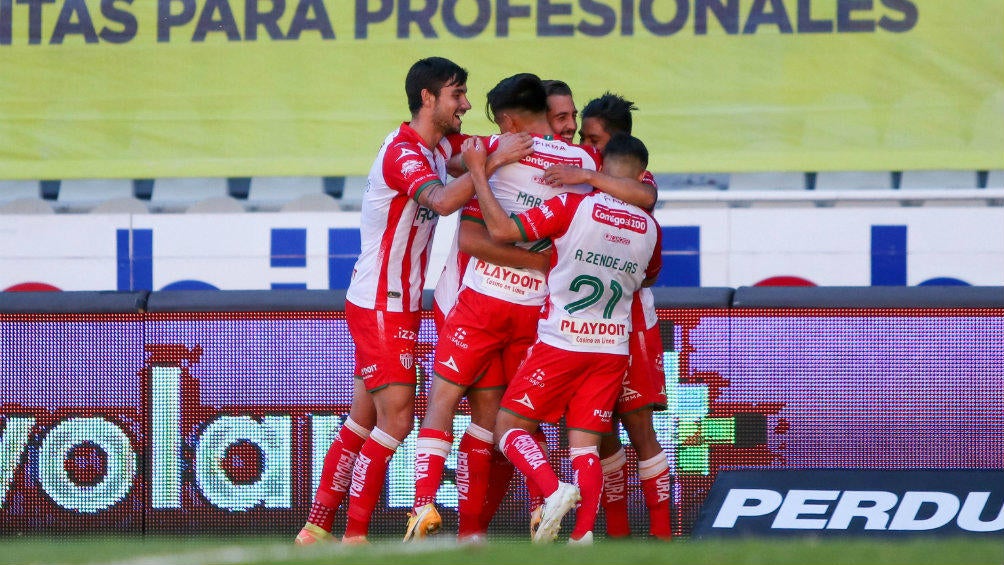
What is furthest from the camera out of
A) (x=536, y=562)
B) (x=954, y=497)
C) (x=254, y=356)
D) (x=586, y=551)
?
(x=254, y=356)

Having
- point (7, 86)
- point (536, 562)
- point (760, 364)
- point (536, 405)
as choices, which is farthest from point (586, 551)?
point (7, 86)

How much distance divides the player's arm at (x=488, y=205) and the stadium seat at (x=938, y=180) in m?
3.20

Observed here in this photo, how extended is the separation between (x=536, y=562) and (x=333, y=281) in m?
4.10

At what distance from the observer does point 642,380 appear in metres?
5.26

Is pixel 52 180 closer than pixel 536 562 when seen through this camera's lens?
No

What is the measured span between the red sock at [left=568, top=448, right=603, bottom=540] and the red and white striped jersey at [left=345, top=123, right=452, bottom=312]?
0.85 m

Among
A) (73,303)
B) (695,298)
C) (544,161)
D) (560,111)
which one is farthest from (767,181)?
(73,303)

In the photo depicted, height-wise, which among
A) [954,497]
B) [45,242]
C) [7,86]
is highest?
[7,86]

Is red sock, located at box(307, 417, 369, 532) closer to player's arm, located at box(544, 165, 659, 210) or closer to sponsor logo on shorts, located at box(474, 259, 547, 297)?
sponsor logo on shorts, located at box(474, 259, 547, 297)

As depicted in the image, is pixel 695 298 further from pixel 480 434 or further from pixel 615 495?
pixel 480 434

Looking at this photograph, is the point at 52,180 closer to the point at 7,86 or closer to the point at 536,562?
the point at 7,86

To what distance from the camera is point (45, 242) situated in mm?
7574

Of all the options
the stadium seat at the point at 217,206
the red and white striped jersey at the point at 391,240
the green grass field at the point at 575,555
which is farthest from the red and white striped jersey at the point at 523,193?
the stadium seat at the point at 217,206

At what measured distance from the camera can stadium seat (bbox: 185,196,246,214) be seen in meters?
7.61
